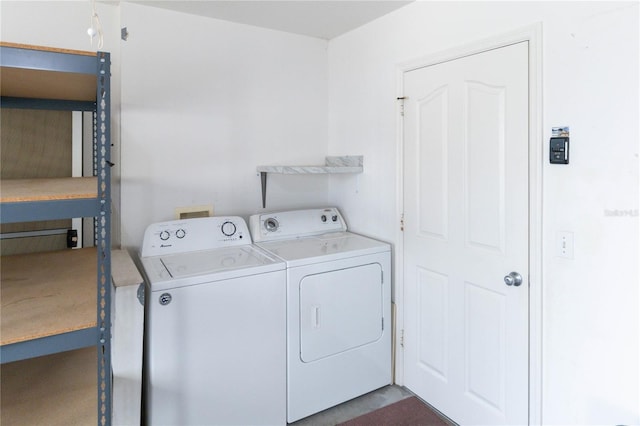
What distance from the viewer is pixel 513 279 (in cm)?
185

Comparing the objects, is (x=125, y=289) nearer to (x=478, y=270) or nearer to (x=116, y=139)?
(x=116, y=139)

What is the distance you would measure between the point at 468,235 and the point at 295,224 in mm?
1204

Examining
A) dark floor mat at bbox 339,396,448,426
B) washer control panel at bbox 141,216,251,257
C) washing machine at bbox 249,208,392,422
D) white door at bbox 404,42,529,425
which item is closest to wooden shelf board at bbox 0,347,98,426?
washer control panel at bbox 141,216,251,257

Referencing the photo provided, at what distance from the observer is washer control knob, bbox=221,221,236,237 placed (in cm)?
256

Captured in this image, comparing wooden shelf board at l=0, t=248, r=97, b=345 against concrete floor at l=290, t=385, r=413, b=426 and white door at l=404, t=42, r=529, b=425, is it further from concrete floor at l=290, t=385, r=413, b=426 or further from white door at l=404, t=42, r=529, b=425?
white door at l=404, t=42, r=529, b=425

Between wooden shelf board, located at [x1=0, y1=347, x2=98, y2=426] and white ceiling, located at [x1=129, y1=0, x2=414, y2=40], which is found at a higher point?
white ceiling, located at [x1=129, y1=0, x2=414, y2=40]

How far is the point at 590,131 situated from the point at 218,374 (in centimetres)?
199

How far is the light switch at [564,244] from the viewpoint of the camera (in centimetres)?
164

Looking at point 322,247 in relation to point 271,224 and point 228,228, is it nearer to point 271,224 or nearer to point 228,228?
point 271,224

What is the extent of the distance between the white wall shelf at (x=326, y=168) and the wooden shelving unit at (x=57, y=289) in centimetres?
113

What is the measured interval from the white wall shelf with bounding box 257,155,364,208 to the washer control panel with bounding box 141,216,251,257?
1.25 feet

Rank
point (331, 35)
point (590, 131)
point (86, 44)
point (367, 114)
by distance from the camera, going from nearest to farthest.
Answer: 1. point (590, 131)
2. point (86, 44)
3. point (367, 114)
4. point (331, 35)

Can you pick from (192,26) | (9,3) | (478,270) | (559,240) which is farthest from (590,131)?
(9,3)

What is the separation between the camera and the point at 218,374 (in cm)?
198
